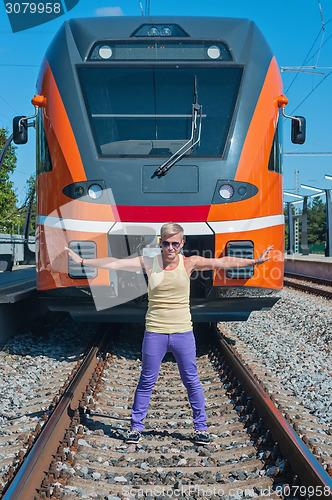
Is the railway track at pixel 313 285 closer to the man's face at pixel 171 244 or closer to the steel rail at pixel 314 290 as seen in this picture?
the steel rail at pixel 314 290

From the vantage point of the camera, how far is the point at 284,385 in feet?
18.2

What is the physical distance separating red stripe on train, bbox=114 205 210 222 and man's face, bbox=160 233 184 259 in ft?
5.86

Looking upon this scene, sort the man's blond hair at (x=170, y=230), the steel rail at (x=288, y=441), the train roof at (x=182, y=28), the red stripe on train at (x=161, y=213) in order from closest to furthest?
the steel rail at (x=288, y=441) < the man's blond hair at (x=170, y=230) < the red stripe on train at (x=161, y=213) < the train roof at (x=182, y=28)

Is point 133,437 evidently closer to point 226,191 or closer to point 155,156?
point 226,191

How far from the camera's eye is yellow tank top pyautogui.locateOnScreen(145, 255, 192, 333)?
13.5 ft

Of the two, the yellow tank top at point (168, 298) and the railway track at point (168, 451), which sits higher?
the yellow tank top at point (168, 298)

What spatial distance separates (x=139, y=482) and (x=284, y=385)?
2.50m

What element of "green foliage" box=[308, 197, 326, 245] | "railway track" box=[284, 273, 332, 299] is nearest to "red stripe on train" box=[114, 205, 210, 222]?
"railway track" box=[284, 273, 332, 299]

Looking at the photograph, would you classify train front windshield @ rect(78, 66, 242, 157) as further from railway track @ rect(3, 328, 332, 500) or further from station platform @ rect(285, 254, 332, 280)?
station platform @ rect(285, 254, 332, 280)

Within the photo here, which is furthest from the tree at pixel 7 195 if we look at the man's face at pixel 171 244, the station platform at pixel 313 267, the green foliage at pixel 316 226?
the green foliage at pixel 316 226

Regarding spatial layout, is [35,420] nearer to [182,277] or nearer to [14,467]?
[14,467]

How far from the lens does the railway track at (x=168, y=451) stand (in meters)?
3.23

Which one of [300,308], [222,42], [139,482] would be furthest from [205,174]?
[300,308]

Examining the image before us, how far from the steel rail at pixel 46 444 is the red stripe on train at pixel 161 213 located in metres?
1.60
